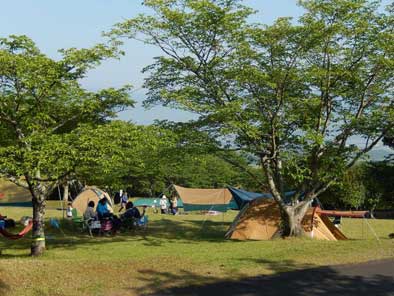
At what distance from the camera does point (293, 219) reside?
17.5 m

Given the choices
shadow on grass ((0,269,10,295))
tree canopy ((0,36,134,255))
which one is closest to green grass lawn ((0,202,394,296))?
shadow on grass ((0,269,10,295))

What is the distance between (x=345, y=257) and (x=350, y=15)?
22.2 feet

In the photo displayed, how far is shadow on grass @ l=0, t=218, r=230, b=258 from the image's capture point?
55.8 ft

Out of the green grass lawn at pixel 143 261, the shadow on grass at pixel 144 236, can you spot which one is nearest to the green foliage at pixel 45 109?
the green grass lawn at pixel 143 261

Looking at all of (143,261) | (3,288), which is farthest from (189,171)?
(3,288)

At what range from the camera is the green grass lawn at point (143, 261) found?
8891 millimetres

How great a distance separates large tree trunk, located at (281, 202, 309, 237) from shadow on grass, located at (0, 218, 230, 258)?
2134 millimetres

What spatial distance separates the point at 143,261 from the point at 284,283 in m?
3.03

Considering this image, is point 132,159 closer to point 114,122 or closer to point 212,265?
point 114,122

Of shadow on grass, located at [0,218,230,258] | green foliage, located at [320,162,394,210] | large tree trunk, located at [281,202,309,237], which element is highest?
green foliage, located at [320,162,394,210]

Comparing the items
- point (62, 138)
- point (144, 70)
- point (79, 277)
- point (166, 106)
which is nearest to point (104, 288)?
point (79, 277)

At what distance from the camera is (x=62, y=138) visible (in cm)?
1223

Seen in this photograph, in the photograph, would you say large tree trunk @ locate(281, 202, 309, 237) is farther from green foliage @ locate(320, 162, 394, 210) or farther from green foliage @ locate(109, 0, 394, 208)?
green foliage @ locate(320, 162, 394, 210)

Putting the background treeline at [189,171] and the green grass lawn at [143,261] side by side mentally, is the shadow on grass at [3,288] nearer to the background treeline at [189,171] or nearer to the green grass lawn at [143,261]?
the green grass lawn at [143,261]
